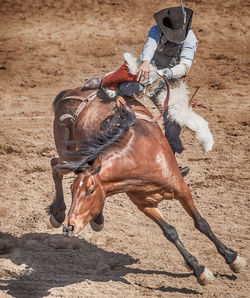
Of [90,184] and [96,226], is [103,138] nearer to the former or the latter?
[90,184]

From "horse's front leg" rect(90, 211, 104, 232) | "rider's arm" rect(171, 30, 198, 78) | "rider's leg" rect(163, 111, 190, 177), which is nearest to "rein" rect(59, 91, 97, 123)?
"rider's leg" rect(163, 111, 190, 177)

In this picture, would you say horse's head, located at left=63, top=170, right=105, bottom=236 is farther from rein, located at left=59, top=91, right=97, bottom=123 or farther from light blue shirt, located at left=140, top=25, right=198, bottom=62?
light blue shirt, located at left=140, top=25, right=198, bottom=62

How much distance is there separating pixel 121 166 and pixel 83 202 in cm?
51

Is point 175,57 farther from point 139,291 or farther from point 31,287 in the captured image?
point 31,287

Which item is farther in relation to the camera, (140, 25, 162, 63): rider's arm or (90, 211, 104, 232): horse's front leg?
(90, 211, 104, 232): horse's front leg

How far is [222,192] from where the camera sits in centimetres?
642

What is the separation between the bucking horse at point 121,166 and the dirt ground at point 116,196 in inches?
27.6

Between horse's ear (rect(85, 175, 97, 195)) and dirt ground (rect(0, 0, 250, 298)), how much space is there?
1.38 m

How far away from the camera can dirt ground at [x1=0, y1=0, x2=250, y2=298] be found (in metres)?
5.04

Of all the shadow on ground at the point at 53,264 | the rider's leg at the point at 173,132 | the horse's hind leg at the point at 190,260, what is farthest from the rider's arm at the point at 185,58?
the shadow on ground at the point at 53,264

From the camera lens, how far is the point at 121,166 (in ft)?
13.5

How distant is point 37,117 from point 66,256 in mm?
3578

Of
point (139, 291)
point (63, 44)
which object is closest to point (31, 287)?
point (139, 291)

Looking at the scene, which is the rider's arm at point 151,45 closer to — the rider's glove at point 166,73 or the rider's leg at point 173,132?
the rider's glove at point 166,73
